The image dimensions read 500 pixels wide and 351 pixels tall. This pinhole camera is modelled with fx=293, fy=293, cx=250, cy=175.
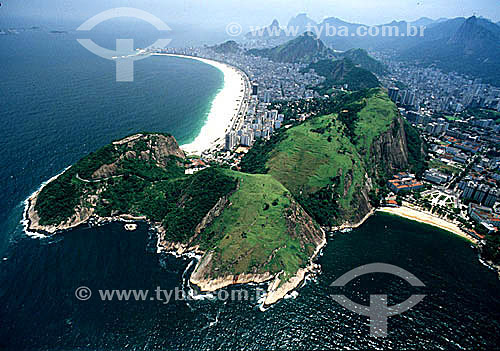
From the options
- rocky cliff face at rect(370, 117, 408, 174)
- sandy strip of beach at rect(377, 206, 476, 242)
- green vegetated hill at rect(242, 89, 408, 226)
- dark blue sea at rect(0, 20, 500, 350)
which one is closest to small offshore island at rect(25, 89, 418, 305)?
green vegetated hill at rect(242, 89, 408, 226)

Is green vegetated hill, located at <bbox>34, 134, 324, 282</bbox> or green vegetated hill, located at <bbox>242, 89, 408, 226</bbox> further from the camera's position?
green vegetated hill, located at <bbox>242, 89, 408, 226</bbox>

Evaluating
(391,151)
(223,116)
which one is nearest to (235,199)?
(391,151)

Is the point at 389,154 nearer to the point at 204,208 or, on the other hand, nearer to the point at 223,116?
the point at 204,208

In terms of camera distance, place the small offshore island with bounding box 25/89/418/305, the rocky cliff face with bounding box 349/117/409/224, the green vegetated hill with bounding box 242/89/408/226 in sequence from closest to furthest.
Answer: the small offshore island with bounding box 25/89/418/305 < the green vegetated hill with bounding box 242/89/408/226 < the rocky cliff face with bounding box 349/117/409/224

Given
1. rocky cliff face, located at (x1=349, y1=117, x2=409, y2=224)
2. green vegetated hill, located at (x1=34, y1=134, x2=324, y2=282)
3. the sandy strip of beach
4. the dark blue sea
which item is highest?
rocky cliff face, located at (x1=349, y1=117, x2=409, y2=224)

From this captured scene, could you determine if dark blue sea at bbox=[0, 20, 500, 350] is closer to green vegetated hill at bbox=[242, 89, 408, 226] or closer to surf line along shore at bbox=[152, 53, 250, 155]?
green vegetated hill at bbox=[242, 89, 408, 226]

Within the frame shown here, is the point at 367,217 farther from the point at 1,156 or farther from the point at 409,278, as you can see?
the point at 1,156

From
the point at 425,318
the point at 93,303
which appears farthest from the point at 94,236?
the point at 425,318
